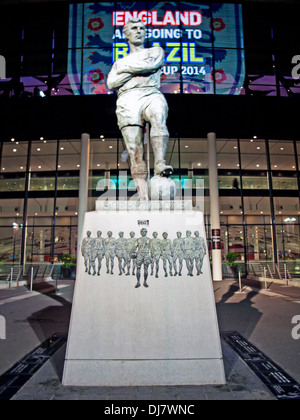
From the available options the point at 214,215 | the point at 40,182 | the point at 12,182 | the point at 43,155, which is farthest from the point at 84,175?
the point at 214,215

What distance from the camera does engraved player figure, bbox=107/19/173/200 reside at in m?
3.70

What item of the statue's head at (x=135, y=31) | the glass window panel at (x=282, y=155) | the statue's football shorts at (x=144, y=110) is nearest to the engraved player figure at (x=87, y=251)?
the statue's football shorts at (x=144, y=110)

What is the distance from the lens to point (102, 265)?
3.24 m

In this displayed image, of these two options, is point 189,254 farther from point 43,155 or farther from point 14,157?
point 14,157

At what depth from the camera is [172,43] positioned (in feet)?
51.3

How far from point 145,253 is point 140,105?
6.52 ft

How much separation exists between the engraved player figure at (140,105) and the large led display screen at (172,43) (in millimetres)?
12578

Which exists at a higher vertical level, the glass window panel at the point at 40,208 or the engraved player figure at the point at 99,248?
the glass window panel at the point at 40,208

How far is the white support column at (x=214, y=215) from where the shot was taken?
15.1 meters

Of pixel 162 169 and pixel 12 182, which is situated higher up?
pixel 12 182

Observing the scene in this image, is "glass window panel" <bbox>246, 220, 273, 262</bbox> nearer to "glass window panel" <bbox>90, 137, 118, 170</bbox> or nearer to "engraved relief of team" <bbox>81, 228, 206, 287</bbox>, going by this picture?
"glass window panel" <bbox>90, 137, 118, 170</bbox>

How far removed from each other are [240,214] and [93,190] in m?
9.37

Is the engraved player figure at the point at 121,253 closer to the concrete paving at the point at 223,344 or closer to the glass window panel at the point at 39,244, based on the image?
the concrete paving at the point at 223,344
